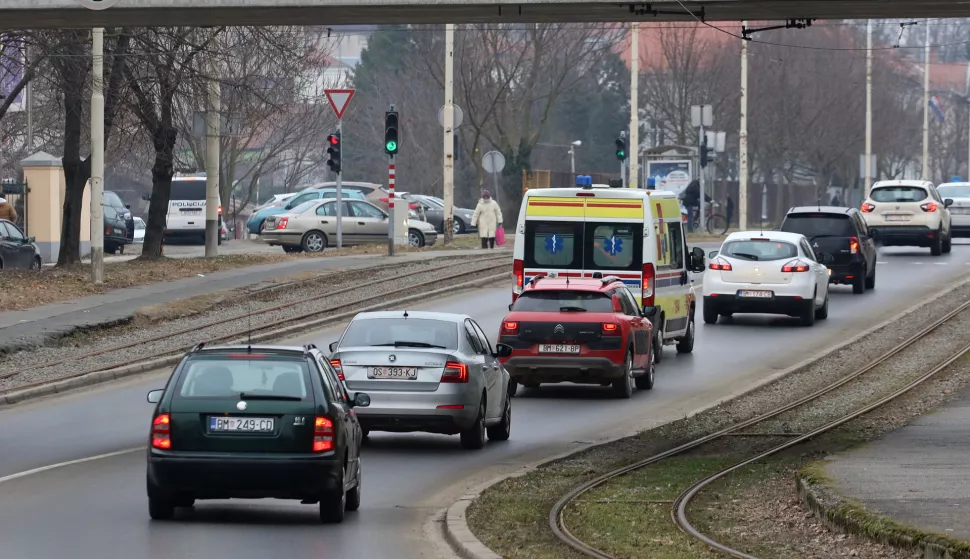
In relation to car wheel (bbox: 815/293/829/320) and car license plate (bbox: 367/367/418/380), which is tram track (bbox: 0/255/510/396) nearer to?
car license plate (bbox: 367/367/418/380)

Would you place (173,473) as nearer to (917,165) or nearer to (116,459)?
(116,459)

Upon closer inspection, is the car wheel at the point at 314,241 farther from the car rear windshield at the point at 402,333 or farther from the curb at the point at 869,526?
the curb at the point at 869,526

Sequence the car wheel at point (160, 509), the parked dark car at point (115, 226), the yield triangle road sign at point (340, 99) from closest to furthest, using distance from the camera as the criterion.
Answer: the car wheel at point (160, 509) < the yield triangle road sign at point (340, 99) < the parked dark car at point (115, 226)

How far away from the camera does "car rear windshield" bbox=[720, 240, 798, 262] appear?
29.8 m

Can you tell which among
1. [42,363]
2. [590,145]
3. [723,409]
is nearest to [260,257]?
[42,363]

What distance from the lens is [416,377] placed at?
53.4 ft

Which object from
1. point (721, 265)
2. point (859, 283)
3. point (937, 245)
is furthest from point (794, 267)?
point (937, 245)

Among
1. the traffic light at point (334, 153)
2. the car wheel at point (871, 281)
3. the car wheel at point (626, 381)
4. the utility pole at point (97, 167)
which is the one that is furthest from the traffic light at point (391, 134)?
the car wheel at point (626, 381)

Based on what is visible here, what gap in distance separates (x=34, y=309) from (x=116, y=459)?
13.7 m

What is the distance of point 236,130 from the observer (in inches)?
1494

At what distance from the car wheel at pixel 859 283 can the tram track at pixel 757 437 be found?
5.31 metres

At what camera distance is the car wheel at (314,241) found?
44.8 m

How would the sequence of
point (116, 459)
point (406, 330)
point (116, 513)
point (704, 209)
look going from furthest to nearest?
1. point (704, 209)
2. point (406, 330)
3. point (116, 459)
4. point (116, 513)

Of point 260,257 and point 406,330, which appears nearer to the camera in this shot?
point 406,330
